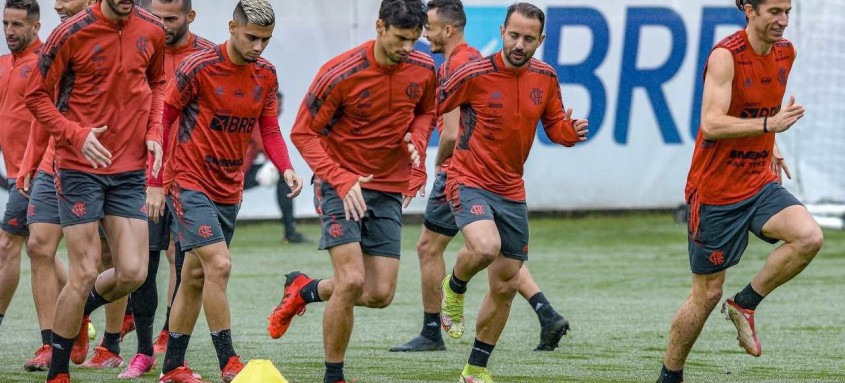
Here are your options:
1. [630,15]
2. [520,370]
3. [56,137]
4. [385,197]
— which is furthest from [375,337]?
[630,15]

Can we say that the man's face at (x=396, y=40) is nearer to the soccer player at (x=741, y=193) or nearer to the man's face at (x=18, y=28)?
the soccer player at (x=741, y=193)

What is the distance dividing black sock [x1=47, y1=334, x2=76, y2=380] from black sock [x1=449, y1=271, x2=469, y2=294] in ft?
7.11

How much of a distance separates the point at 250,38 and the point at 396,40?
2.40 feet

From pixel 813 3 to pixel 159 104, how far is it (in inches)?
461

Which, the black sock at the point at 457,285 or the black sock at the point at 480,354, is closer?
the black sock at the point at 480,354

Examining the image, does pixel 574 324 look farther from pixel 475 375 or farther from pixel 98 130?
pixel 98 130

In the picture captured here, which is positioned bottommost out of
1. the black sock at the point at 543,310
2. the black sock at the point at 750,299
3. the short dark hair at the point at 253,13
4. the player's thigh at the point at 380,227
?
the black sock at the point at 543,310

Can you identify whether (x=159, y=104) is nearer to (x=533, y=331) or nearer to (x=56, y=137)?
(x=56, y=137)

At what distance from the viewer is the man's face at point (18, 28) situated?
8031 millimetres

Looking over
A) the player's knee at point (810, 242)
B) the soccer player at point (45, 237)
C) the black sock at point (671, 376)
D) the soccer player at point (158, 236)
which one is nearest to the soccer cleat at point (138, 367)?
the soccer player at point (158, 236)

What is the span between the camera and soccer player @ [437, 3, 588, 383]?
730 centimetres

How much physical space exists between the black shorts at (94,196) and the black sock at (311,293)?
1.08 m

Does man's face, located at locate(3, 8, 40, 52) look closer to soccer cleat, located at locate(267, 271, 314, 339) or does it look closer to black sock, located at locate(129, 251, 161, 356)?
black sock, located at locate(129, 251, 161, 356)

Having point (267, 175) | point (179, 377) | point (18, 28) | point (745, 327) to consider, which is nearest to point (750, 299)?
point (745, 327)
